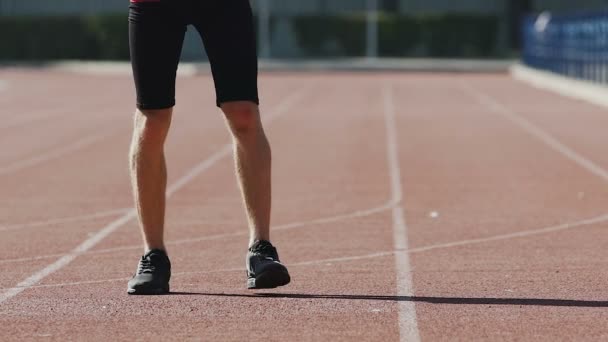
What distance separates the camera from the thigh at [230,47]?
265 inches

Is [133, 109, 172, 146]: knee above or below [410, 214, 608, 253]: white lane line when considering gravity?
above

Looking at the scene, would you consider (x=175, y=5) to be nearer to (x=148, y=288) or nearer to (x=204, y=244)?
(x=148, y=288)

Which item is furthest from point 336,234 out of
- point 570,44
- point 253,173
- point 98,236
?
point 570,44

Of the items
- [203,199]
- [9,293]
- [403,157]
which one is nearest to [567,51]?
[403,157]

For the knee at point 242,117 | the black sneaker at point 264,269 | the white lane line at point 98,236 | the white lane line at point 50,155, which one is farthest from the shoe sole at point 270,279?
the white lane line at point 50,155

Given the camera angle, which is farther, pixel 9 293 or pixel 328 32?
pixel 328 32

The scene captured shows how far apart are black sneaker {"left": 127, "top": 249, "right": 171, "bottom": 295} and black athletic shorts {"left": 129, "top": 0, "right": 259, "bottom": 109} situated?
26.8 inches

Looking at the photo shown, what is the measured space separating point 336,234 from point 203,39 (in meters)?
2.74

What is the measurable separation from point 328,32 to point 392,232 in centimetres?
5297

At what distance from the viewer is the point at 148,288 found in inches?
265

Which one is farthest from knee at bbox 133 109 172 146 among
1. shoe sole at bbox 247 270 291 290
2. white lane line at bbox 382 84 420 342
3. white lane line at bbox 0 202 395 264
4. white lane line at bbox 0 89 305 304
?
white lane line at bbox 0 202 395 264

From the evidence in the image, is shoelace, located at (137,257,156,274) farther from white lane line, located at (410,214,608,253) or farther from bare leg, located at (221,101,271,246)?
white lane line, located at (410,214,608,253)

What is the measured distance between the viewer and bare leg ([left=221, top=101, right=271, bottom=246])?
6852 mm

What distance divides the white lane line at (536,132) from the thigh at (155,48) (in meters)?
6.75
